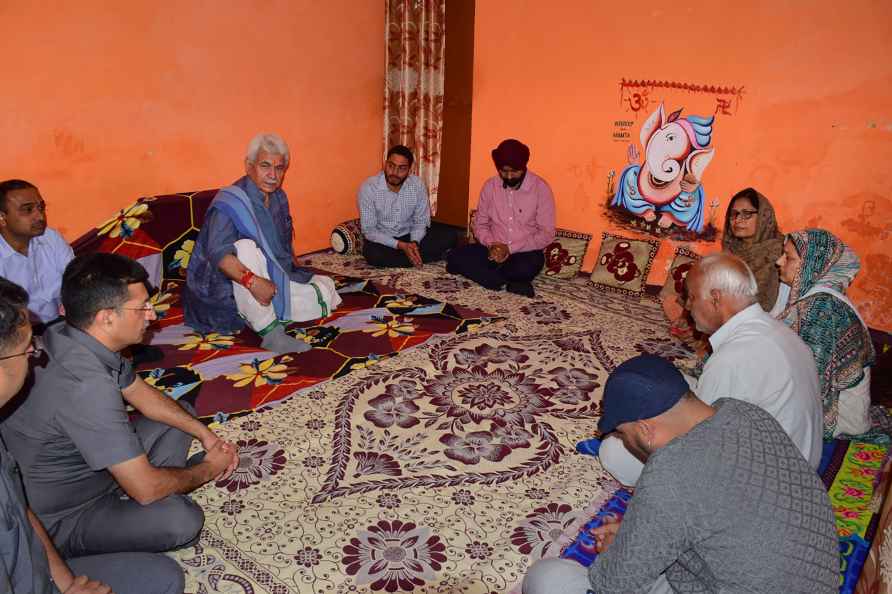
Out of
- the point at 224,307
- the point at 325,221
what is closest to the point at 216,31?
the point at 325,221

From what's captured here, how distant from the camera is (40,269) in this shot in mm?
3369

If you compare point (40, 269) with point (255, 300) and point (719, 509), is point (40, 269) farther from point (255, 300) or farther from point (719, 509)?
point (719, 509)

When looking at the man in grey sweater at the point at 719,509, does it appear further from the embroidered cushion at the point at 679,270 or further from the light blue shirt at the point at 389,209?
the light blue shirt at the point at 389,209

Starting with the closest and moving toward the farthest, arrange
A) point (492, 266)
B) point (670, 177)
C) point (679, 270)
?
point (679, 270), point (670, 177), point (492, 266)

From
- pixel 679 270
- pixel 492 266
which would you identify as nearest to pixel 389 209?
pixel 492 266

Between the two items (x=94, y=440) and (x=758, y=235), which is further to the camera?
(x=758, y=235)

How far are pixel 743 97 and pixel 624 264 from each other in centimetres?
144

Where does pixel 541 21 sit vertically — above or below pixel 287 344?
above

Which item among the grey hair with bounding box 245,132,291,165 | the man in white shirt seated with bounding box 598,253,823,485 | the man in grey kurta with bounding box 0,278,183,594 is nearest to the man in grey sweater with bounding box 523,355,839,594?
the man in white shirt seated with bounding box 598,253,823,485

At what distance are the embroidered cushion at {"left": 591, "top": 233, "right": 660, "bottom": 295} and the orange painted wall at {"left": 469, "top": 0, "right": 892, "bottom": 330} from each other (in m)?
0.16

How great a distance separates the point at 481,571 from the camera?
2209 mm

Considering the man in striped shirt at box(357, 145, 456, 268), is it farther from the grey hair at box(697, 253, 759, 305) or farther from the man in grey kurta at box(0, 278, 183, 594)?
the man in grey kurta at box(0, 278, 183, 594)

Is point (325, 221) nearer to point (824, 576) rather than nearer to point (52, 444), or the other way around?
point (52, 444)

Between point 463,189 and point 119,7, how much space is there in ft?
11.4
